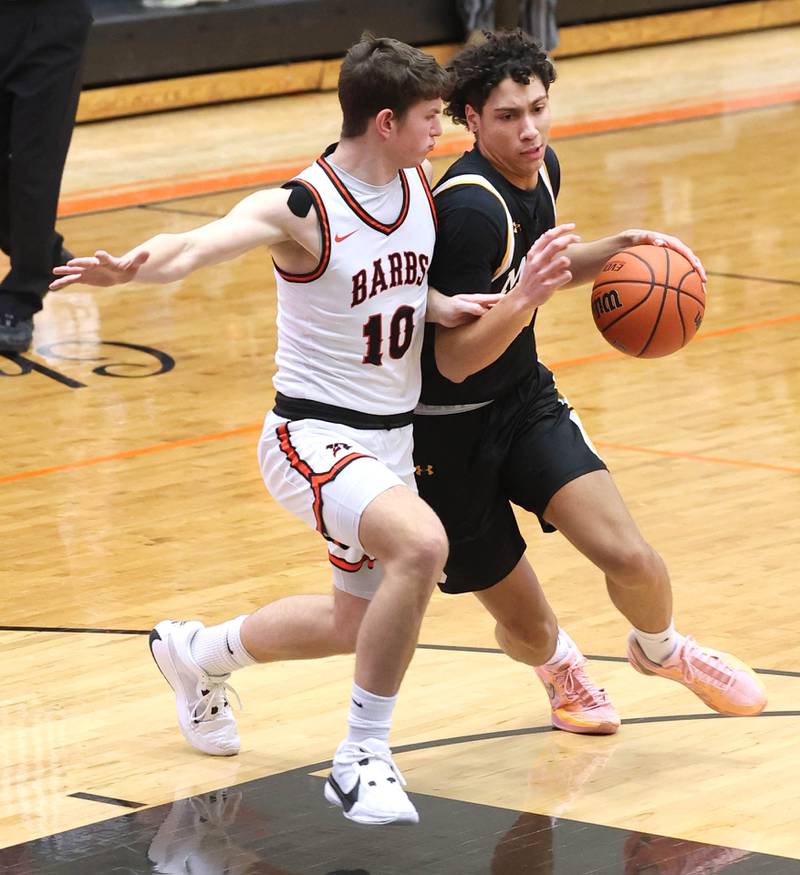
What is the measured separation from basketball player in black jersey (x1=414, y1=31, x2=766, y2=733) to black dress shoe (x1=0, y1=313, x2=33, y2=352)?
419cm

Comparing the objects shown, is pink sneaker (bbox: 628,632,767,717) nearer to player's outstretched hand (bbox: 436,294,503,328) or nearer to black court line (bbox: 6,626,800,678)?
black court line (bbox: 6,626,800,678)

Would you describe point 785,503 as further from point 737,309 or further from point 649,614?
point 737,309

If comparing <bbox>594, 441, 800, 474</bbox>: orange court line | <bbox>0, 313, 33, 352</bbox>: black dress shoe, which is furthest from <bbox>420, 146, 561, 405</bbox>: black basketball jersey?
<bbox>0, 313, 33, 352</bbox>: black dress shoe

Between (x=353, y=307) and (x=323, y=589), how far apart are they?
5.71 ft

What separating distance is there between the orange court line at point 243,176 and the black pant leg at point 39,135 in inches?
118

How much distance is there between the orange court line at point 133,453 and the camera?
6.87 metres

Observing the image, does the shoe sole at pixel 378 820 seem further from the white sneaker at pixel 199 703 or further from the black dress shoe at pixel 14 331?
the black dress shoe at pixel 14 331

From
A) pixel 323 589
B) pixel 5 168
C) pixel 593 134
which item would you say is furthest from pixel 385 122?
pixel 593 134

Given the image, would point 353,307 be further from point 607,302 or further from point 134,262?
point 607,302

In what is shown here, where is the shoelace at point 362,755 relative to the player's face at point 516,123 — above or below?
below

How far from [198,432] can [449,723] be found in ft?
9.73

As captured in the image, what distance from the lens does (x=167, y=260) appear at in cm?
392

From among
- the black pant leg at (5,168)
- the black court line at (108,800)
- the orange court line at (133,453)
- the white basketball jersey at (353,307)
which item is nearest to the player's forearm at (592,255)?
the white basketball jersey at (353,307)

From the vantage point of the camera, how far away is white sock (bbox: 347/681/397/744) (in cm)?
387
